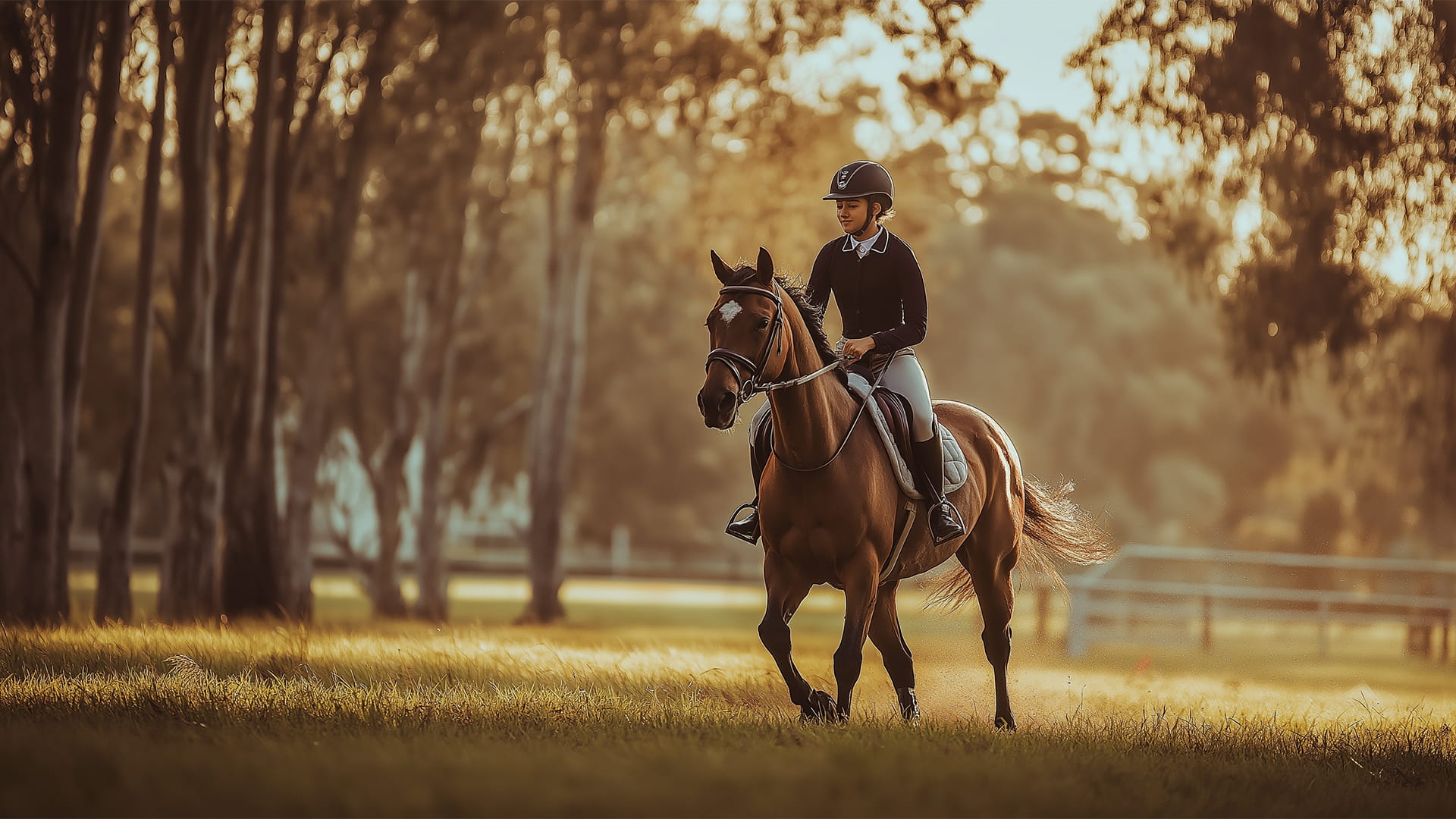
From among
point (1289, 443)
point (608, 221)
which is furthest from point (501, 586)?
point (1289, 443)

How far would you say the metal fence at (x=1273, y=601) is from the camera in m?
24.5

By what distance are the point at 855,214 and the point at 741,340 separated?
5.51ft

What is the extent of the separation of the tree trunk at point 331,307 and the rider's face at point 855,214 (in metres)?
12.8

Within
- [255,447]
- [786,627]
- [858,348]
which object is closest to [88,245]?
[255,447]

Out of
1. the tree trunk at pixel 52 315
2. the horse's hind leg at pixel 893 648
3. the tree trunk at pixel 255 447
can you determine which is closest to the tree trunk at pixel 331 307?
the tree trunk at pixel 255 447

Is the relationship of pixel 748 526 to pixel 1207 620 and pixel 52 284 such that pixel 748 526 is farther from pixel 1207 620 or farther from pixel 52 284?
pixel 1207 620

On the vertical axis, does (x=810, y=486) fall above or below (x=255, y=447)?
below

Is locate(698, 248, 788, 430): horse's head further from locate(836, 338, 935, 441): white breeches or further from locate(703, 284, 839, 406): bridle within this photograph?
locate(836, 338, 935, 441): white breeches

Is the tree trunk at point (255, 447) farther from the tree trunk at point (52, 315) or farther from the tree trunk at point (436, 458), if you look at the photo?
the tree trunk at point (436, 458)

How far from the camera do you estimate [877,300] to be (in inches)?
368

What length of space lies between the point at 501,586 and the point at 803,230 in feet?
99.7

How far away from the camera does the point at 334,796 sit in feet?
21.1

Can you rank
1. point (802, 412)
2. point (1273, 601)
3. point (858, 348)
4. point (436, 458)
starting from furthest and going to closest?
point (1273, 601), point (436, 458), point (858, 348), point (802, 412)

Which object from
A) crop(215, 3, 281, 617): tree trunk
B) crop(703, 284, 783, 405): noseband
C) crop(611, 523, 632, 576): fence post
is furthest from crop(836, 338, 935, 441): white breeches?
crop(611, 523, 632, 576): fence post
